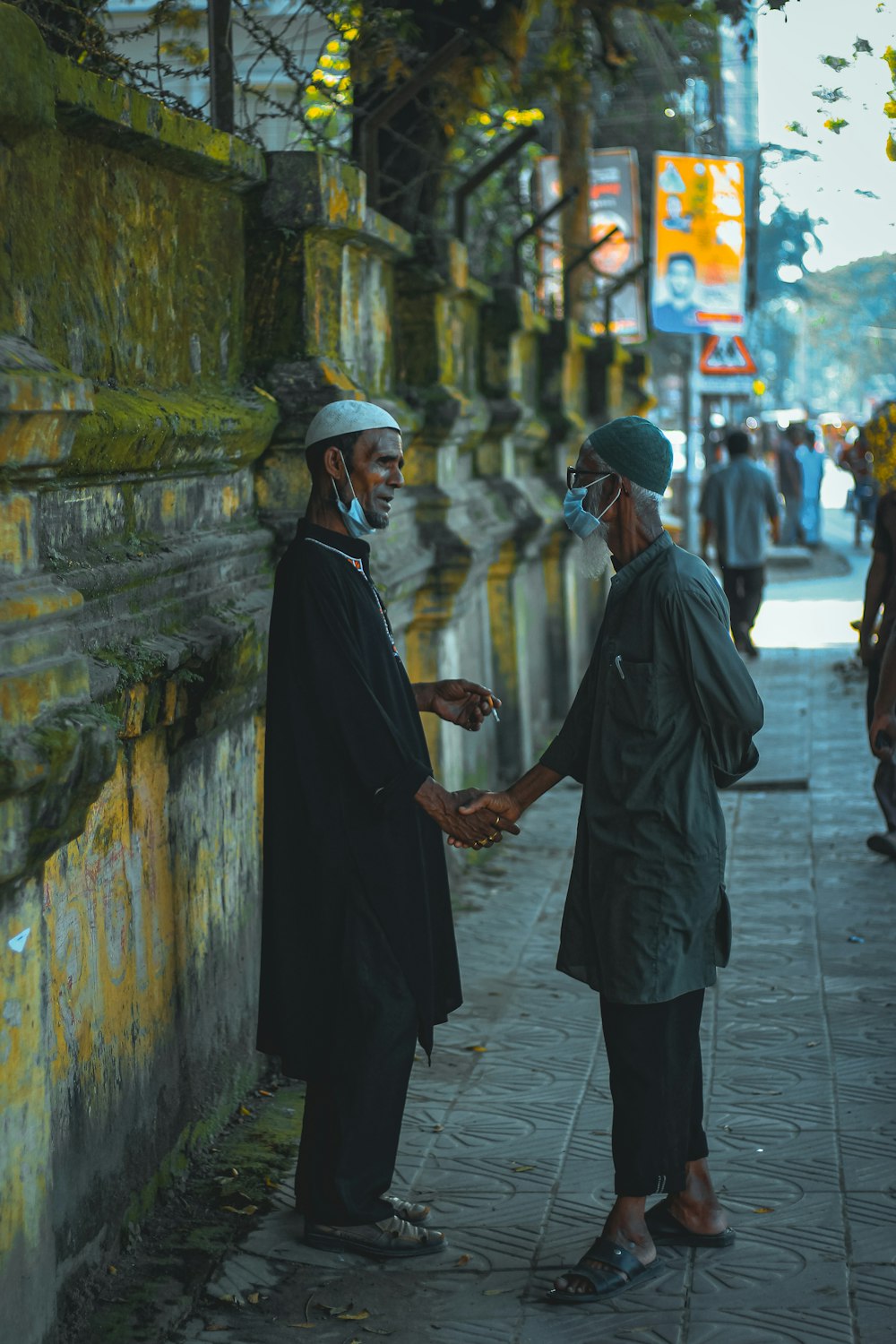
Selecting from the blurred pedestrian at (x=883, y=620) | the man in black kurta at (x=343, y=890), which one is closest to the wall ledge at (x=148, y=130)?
the man in black kurta at (x=343, y=890)

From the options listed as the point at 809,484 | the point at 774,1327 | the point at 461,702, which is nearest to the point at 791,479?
the point at 809,484

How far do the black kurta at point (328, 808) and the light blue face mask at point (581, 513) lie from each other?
53 cm

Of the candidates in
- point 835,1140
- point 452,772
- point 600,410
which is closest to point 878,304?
point 600,410

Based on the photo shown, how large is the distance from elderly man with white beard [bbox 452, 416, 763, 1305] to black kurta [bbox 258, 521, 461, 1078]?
41 centimetres

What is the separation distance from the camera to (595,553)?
421cm

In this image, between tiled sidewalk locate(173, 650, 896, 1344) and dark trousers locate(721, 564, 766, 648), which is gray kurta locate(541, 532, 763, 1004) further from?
dark trousers locate(721, 564, 766, 648)

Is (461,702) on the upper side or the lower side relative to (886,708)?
upper

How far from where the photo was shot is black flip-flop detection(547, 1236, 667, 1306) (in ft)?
12.5

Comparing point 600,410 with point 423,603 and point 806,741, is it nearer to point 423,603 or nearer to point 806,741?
point 806,741

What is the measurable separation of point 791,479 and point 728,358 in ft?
24.2

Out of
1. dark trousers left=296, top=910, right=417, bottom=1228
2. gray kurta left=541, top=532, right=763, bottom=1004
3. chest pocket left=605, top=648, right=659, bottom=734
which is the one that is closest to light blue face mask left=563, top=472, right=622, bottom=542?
gray kurta left=541, top=532, right=763, bottom=1004

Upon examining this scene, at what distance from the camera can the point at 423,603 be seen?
301 inches

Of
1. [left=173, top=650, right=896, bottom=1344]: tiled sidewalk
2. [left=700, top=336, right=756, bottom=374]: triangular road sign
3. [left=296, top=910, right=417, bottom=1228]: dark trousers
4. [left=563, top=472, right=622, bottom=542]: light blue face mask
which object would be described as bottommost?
[left=173, top=650, right=896, bottom=1344]: tiled sidewalk

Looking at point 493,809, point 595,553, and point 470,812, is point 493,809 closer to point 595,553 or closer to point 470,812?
point 470,812
